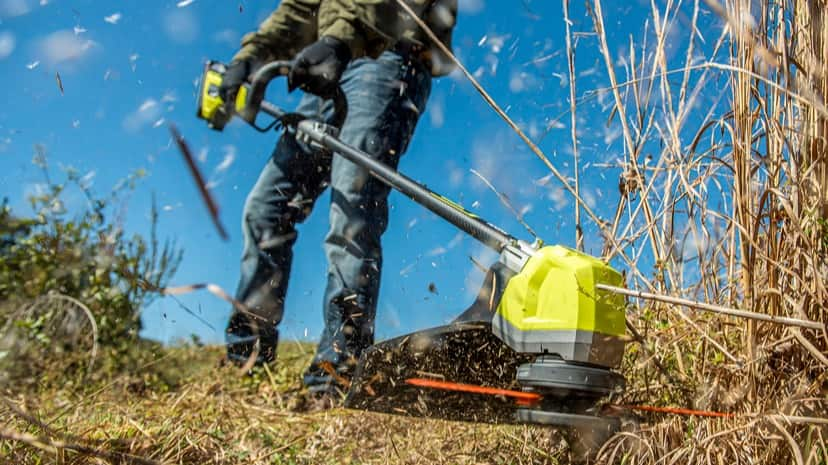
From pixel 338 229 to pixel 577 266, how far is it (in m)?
1.36

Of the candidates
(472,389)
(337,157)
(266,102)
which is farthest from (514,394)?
(266,102)

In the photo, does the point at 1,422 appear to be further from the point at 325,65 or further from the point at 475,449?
the point at 325,65

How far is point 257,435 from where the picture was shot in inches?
68.5

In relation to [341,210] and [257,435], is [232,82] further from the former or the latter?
[257,435]

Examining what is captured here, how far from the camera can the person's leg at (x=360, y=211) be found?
8.07 ft

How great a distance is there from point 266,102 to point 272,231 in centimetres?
53

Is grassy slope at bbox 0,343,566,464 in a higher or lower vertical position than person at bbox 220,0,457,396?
lower

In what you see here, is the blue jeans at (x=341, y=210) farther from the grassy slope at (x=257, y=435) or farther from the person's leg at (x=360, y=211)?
the grassy slope at (x=257, y=435)

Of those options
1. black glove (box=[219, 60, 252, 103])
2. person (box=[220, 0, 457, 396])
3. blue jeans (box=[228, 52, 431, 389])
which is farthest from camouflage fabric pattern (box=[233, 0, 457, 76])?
black glove (box=[219, 60, 252, 103])

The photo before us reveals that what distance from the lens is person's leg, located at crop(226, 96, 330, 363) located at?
278cm

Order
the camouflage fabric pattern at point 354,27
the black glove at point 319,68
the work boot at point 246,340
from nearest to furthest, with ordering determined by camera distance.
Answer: the black glove at point 319,68
the camouflage fabric pattern at point 354,27
the work boot at point 246,340

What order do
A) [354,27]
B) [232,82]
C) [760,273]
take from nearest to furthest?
[760,273], [354,27], [232,82]

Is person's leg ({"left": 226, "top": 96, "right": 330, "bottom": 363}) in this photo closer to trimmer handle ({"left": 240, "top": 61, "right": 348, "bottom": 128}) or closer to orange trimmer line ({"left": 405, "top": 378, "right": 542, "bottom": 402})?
trimmer handle ({"left": 240, "top": 61, "right": 348, "bottom": 128})

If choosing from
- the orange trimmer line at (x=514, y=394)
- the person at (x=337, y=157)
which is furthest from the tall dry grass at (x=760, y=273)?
the person at (x=337, y=157)
